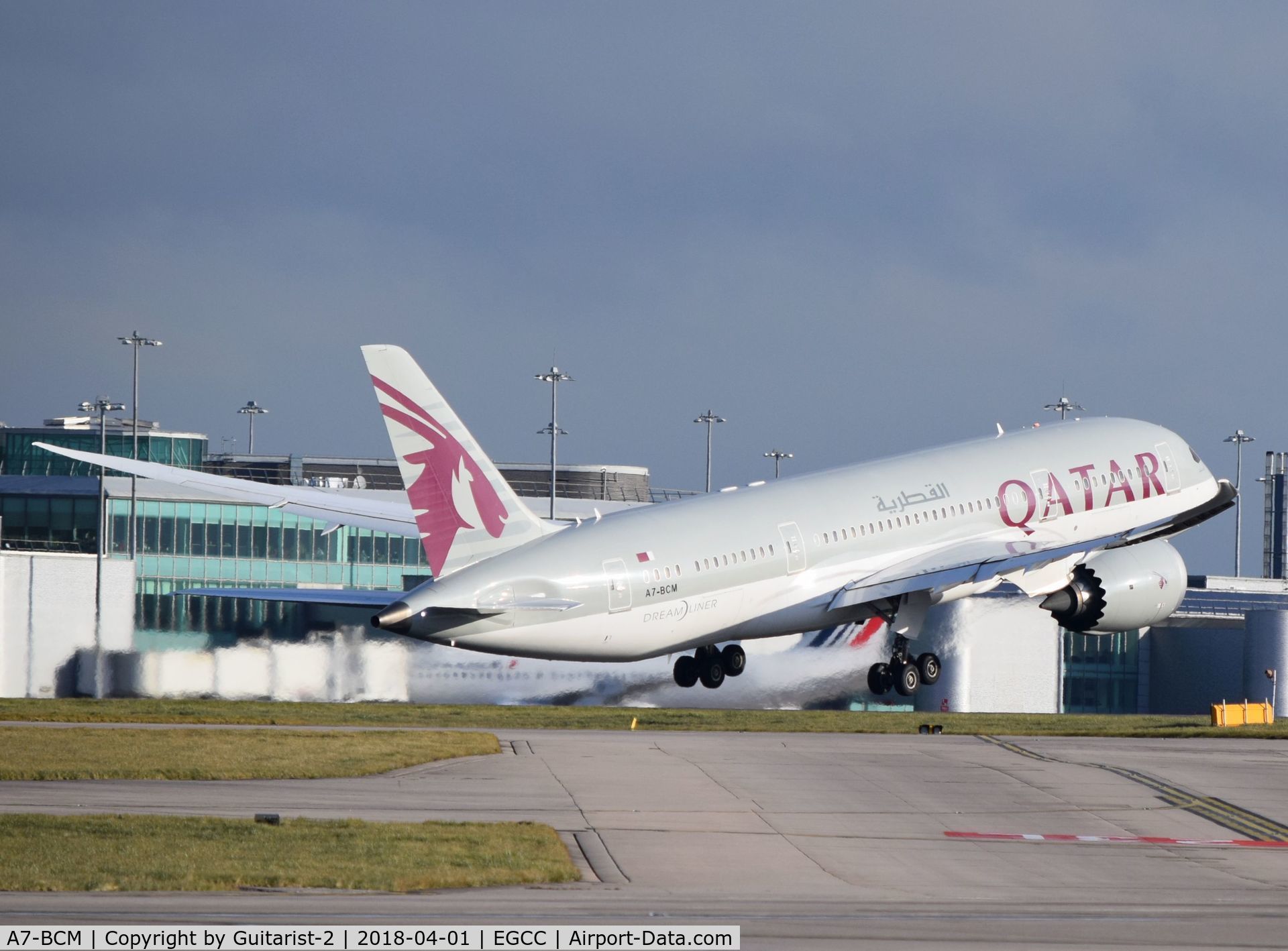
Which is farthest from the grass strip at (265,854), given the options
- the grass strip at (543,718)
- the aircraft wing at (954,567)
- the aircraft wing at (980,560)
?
the grass strip at (543,718)

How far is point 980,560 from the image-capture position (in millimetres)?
48125

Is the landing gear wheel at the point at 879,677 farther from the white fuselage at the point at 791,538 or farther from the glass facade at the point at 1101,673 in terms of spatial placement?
the glass facade at the point at 1101,673

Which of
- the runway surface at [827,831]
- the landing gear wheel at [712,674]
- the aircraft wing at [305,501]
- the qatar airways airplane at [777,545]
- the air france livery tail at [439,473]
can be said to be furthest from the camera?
the landing gear wheel at [712,674]

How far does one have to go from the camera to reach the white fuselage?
4006 cm

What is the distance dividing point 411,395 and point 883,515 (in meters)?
14.0

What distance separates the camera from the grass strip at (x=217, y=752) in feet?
150

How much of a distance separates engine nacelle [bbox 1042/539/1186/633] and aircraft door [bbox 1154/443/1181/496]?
250 centimetres

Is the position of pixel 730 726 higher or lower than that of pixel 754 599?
lower

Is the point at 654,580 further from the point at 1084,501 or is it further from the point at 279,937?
the point at 279,937

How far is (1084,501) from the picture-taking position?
2044 inches

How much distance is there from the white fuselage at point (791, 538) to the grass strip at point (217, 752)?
9.28 metres

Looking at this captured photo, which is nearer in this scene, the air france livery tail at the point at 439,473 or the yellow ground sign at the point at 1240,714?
the air france livery tail at the point at 439,473

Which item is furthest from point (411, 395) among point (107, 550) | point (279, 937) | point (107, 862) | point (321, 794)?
point (107, 550)

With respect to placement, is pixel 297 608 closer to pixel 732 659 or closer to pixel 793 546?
pixel 732 659
